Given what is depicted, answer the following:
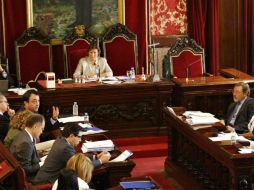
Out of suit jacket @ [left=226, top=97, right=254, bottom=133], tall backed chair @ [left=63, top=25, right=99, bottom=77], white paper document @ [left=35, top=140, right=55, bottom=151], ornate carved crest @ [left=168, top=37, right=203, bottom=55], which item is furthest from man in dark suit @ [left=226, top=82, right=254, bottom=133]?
tall backed chair @ [left=63, top=25, right=99, bottom=77]

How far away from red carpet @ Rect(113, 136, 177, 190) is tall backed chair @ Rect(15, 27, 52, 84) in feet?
7.12

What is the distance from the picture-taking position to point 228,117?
7609mm

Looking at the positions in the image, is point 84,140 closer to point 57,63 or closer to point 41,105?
point 41,105

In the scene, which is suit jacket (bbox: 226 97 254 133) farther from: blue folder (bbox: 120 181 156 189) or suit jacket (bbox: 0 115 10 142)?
blue folder (bbox: 120 181 156 189)

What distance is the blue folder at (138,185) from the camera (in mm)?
4801

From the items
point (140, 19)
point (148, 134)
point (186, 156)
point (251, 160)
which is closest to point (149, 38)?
point (140, 19)

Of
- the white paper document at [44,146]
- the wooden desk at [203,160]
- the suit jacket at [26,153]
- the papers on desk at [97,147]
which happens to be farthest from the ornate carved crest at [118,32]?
the suit jacket at [26,153]

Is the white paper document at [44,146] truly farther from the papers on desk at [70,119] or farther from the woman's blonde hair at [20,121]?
the papers on desk at [70,119]

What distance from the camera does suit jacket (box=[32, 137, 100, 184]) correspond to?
216 inches

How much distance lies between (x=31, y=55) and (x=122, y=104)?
213 cm

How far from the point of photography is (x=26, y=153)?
18.6ft

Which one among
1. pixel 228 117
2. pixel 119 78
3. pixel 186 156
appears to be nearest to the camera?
pixel 186 156

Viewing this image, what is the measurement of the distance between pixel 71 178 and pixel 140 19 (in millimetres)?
6663

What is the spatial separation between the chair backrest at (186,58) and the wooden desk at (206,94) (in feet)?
3.59
